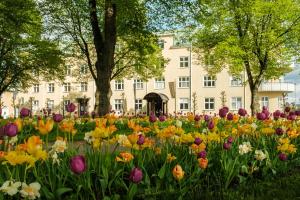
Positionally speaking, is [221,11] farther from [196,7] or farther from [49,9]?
[49,9]

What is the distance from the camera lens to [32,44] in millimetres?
32312

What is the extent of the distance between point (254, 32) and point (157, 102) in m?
24.8

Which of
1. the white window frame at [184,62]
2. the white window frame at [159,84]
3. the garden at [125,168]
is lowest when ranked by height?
the garden at [125,168]

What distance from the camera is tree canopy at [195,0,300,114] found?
2647 cm

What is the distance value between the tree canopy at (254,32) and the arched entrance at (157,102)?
1873cm

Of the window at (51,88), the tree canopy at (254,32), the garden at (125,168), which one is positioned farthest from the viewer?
the window at (51,88)

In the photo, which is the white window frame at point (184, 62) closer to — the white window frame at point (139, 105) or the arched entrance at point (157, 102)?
the arched entrance at point (157, 102)

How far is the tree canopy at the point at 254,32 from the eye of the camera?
26469 mm

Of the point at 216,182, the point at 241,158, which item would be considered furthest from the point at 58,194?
the point at 241,158

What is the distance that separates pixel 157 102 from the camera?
5172cm

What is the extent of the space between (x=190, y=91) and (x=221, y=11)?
26670mm

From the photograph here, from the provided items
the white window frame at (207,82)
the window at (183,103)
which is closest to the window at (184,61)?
the white window frame at (207,82)

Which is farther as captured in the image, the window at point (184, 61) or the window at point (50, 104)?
the window at point (50, 104)

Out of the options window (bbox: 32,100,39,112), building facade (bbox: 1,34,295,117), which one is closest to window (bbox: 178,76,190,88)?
building facade (bbox: 1,34,295,117)
